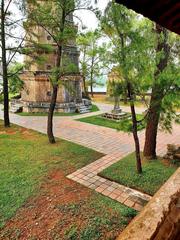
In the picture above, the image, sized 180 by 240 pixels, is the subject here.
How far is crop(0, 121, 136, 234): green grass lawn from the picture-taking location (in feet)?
14.5

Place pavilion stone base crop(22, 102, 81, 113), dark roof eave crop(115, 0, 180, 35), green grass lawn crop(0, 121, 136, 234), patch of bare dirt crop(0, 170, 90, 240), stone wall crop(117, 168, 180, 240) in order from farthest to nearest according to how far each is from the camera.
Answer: pavilion stone base crop(22, 102, 81, 113) < green grass lawn crop(0, 121, 136, 234) < patch of bare dirt crop(0, 170, 90, 240) < stone wall crop(117, 168, 180, 240) < dark roof eave crop(115, 0, 180, 35)

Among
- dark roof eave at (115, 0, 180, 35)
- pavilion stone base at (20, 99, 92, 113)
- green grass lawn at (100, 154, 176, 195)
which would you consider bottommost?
green grass lawn at (100, 154, 176, 195)

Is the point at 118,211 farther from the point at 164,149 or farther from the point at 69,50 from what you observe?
the point at 69,50

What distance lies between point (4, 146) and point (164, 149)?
7209 millimetres

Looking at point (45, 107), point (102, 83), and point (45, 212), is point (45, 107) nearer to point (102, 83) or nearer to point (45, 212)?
point (102, 83)

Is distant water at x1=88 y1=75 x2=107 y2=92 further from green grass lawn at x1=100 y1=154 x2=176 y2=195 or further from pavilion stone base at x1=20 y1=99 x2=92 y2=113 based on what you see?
pavilion stone base at x1=20 y1=99 x2=92 y2=113

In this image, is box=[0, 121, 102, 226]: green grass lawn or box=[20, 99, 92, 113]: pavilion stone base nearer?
box=[0, 121, 102, 226]: green grass lawn

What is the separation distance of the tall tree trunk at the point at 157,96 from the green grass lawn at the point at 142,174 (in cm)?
59

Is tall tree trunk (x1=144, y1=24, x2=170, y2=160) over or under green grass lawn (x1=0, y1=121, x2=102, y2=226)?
over

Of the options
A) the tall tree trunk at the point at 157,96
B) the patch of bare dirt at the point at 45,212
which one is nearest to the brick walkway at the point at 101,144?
the patch of bare dirt at the point at 45,212

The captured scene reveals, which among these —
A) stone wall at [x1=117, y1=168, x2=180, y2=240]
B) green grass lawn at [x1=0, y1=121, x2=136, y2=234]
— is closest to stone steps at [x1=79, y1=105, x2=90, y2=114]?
green grass lawn at [x1=0, y1=121, x2=136, y2=234]

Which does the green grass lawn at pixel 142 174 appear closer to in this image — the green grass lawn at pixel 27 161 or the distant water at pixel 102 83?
the green grass lawn at pixel 27 161

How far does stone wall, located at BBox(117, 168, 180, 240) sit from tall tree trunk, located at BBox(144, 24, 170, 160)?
4.06 m

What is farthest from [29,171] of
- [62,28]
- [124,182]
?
[62,28]
